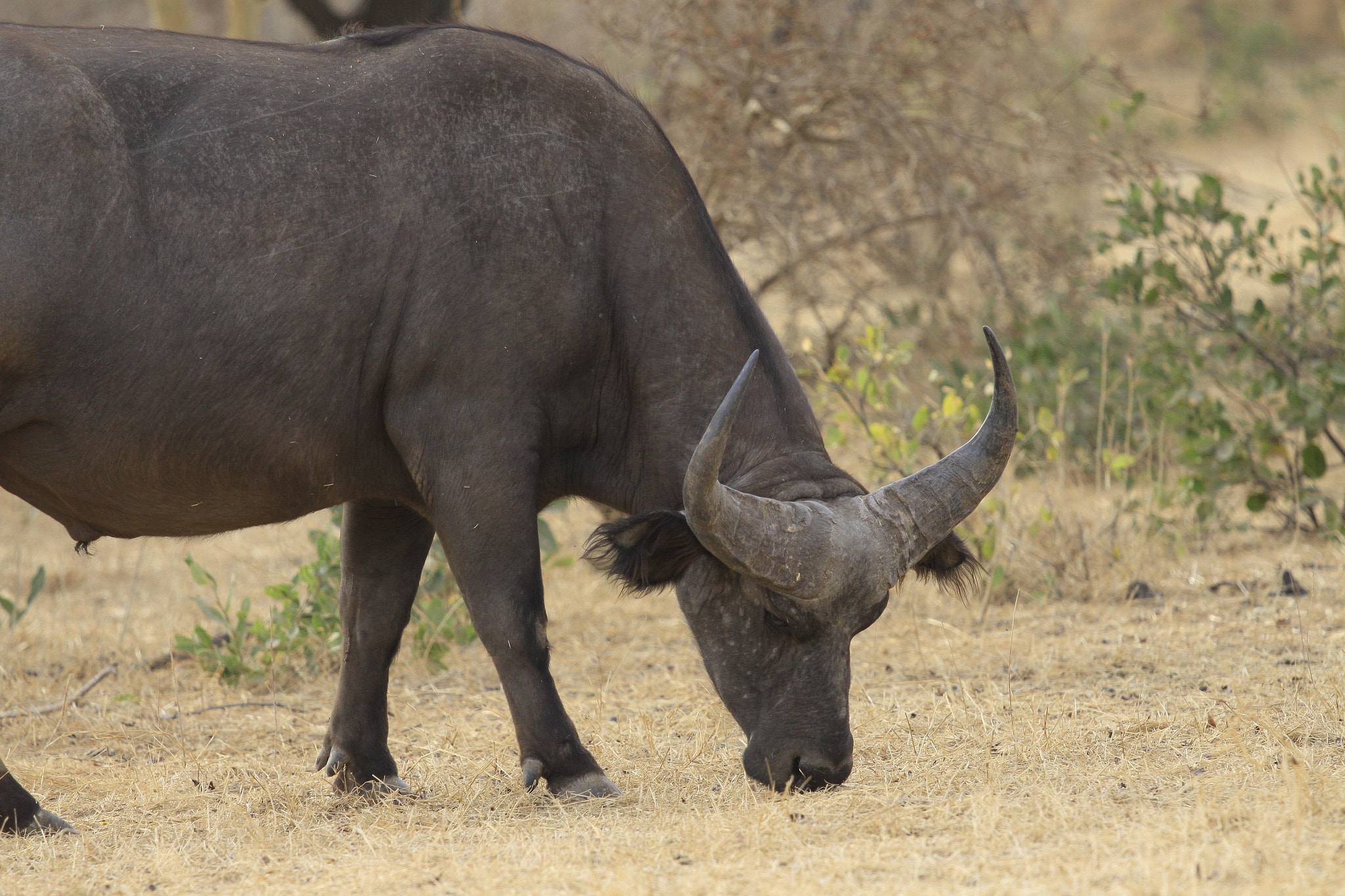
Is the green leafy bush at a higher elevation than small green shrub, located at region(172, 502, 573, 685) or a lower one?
higher

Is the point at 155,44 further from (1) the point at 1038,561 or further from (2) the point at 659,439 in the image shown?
(1) the point at 1038,561

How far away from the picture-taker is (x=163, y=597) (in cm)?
858

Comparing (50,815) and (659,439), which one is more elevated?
(659,439)

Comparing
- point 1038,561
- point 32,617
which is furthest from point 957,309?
point 32,617

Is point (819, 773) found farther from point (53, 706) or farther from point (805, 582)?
point (53, 706)

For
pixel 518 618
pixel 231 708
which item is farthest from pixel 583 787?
pixel 231 708

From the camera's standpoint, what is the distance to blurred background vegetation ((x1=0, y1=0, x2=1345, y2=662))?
24.7 ft

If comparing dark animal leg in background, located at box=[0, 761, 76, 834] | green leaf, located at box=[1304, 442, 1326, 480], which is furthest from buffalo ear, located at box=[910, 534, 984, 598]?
green leaf, located at box=[1304, 442, 1326, 480]

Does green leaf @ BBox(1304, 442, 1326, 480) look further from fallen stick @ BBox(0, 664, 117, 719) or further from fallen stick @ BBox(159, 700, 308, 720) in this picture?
fallen stick @ BBox(0, 664, 117, 719)

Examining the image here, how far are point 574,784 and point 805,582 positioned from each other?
38.9 inches

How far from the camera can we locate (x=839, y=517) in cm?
420

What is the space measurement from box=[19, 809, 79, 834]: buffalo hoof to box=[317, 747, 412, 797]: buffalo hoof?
87 centimetres

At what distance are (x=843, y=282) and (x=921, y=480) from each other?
6275 mm

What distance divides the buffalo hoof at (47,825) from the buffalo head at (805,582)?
71.4 inches
